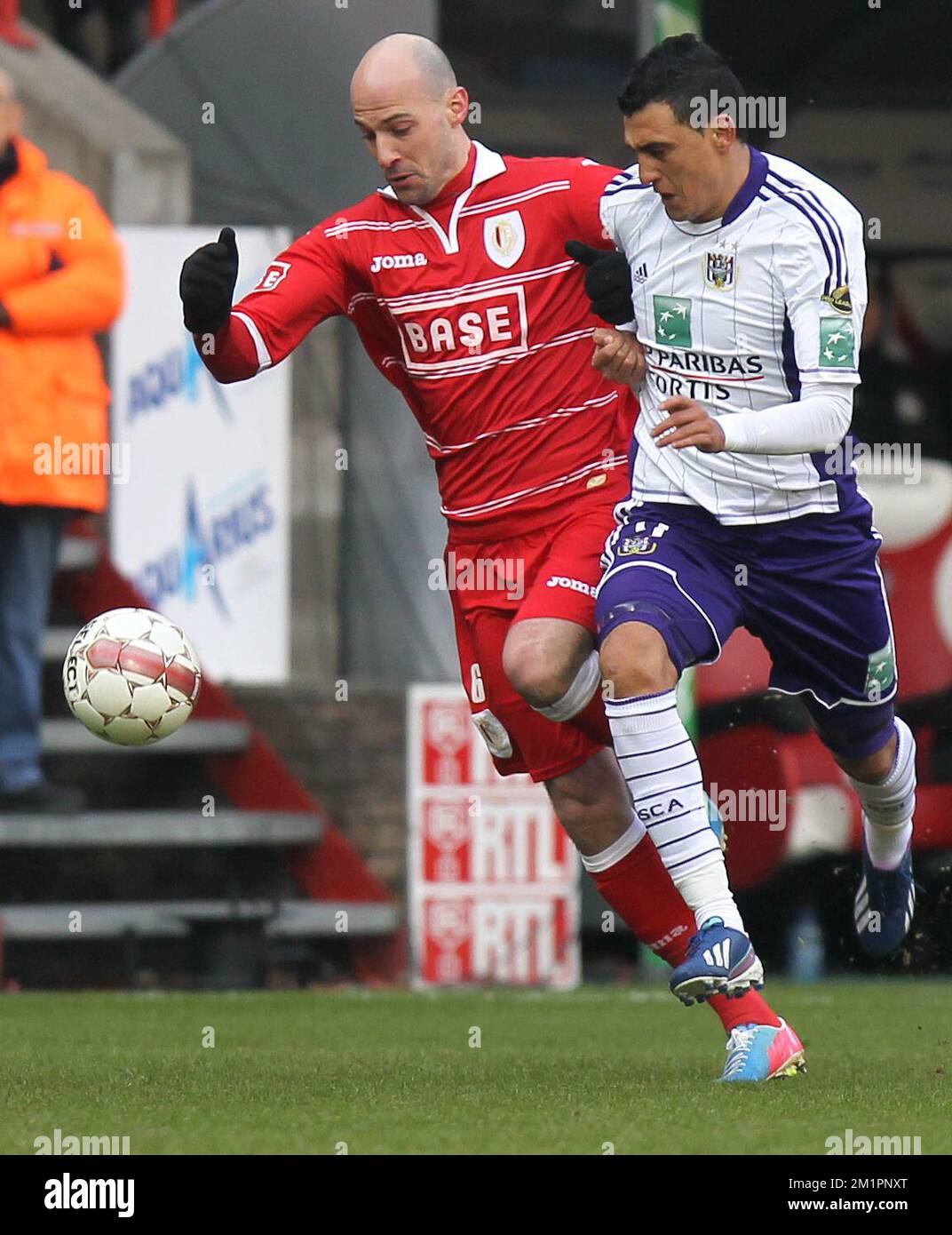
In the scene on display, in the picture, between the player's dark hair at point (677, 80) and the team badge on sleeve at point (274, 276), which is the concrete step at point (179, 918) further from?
the player's dark hair at point (677, 80)

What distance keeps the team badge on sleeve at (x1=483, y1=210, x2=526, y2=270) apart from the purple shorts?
732 mm

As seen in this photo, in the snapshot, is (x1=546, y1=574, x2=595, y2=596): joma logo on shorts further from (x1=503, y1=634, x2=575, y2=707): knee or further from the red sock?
the red sock

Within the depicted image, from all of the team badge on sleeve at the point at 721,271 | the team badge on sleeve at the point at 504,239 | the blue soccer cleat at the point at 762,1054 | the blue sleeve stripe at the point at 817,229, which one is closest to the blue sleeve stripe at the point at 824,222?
the blue sleeve stripe at the point at 817,229

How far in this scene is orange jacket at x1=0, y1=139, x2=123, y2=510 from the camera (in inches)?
385

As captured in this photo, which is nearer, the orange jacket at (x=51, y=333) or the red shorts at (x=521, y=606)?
the red shorts at (x=521, y=606)

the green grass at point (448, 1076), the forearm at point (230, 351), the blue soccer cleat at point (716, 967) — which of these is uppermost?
the forearm at point (230, 351)

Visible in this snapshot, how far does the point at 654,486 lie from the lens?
18.3ft

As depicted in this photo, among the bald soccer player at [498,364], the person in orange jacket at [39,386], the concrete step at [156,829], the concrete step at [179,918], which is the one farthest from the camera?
the person in orange jacket at [39,386]

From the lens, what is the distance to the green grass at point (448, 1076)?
4.20 meters

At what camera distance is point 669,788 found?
17.0 feet

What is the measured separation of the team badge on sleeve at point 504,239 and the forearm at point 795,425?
0.91 m

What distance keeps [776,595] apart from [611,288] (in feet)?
2.60

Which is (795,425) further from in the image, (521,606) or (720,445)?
(521,606)

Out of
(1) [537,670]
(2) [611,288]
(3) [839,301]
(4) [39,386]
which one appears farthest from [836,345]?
(4) [39,386]
